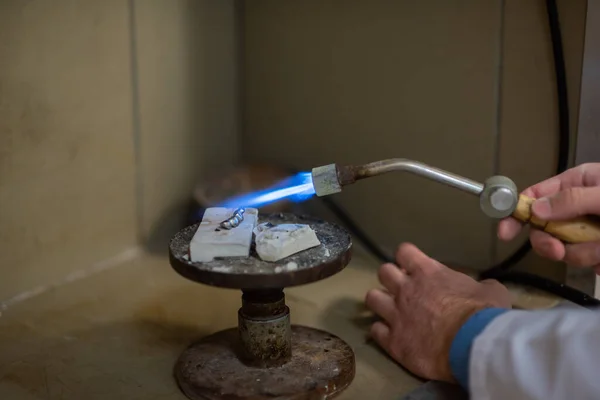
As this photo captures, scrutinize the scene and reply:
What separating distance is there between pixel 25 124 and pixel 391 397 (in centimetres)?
57

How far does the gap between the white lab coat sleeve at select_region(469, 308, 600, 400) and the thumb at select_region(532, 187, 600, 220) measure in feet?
0.48

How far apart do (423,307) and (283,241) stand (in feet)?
0.66

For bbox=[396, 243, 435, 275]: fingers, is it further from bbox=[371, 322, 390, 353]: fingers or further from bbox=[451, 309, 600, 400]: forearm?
bbox=[451, 309, 600, 400]: forearm

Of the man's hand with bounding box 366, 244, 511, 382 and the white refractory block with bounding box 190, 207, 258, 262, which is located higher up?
the white refractory block with bounding box 190, 207, 258, 262

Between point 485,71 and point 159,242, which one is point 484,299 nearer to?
point 485,71

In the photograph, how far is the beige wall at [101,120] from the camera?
0.90m

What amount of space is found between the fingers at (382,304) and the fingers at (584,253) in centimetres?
21

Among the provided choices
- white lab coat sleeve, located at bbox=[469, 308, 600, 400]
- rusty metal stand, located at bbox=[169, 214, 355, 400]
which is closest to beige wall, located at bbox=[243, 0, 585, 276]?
rusty metal stand, located at bbox=[169, 214, 355, 400]

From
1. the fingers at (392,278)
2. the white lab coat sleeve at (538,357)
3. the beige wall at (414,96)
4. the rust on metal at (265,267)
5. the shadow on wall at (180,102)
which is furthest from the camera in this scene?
the shadow on wall at (180,102)

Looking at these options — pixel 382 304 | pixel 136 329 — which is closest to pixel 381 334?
pixel 382 304

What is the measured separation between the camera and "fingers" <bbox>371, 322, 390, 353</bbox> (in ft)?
2.62

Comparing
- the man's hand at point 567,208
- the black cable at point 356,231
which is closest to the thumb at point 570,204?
the man's hand at point 567,208

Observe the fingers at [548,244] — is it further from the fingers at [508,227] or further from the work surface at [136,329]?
the work surface at [136,329]

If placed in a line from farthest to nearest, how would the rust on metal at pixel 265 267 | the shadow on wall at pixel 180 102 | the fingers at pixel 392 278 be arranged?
the shadow on wall at pixel 180 102, the fingers at pixel 392 278, the rust on metal at pixel 265 267
